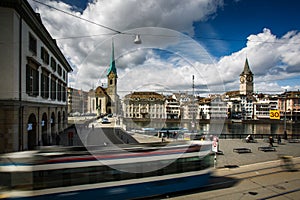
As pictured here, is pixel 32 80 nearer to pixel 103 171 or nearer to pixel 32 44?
pixel 32 44

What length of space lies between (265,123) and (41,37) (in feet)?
243

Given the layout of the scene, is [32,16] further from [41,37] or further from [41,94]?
[41,94]

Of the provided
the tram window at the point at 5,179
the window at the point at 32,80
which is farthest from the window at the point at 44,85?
the tram window at the point at 5,179

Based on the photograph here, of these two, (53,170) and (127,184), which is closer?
(53,170)

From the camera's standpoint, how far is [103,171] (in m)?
5.07

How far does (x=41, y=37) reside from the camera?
48.7 ft

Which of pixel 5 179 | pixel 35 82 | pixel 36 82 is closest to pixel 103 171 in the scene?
pixel 5 179

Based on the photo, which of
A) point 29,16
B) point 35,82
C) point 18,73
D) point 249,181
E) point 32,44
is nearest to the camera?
point 249,181

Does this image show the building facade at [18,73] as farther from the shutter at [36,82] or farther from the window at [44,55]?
the window at [44,55]

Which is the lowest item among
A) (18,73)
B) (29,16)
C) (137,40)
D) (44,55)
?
(18,73)

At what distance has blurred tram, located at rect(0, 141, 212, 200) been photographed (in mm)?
4422

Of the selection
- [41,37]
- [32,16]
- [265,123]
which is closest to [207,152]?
[32,16]

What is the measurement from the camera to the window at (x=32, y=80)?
12.1 meters

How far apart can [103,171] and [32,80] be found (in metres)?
11.1
